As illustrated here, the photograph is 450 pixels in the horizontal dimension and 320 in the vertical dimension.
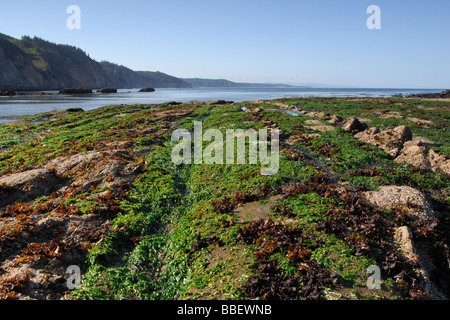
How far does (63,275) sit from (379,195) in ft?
38.7

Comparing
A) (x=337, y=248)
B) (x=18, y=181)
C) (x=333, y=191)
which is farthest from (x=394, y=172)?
(x=18, y=181)

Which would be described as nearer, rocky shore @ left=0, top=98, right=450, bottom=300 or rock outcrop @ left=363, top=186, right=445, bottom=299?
rock outcrop @ left=363, top=186, right=445, bottom=299

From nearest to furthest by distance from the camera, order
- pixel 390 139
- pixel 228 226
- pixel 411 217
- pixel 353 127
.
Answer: pixel 411 217
pixel 228 226
pixel 390 139
pixel 353 127

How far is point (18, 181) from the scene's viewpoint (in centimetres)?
1305

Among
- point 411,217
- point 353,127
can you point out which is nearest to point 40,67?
point 353,127

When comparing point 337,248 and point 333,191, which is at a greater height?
point 333,191

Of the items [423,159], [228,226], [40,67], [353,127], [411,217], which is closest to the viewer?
[411,217]

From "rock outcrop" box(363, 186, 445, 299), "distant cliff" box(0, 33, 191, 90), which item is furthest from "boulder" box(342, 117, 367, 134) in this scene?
"distant cliff" box(0, 33, 191, 90)

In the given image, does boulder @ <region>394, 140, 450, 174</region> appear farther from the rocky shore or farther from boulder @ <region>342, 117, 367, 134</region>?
boulder @ <region>342, 117, 367, 134</region>

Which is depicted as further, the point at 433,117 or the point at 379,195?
the point at 433,117

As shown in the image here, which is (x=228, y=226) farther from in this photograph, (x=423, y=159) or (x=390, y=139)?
(x=390, y=139)

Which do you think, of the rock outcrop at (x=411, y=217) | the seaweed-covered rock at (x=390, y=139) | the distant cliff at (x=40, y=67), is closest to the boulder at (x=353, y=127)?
the seaweed-covered rock at (x=390, y=139)
